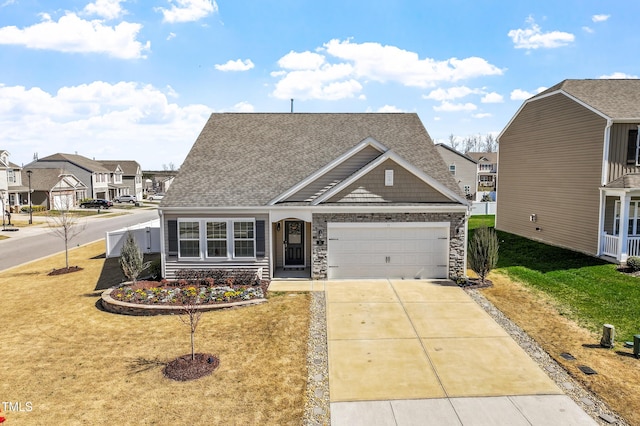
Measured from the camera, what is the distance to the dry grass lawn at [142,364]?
739 cm

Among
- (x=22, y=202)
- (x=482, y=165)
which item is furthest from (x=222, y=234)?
(x=482, y=165)

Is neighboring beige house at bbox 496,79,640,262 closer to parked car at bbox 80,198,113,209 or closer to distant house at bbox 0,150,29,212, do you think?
parked car at bbox 80,198,113,209

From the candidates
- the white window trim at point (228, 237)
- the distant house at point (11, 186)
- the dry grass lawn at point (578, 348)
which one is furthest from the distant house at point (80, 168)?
the dry grass lawn at point (578, 348)

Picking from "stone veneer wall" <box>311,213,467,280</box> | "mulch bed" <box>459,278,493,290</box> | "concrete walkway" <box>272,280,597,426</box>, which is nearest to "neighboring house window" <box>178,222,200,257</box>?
"stone veneer wall" <box>311,213,467,280</box>

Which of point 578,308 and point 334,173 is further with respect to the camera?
point 334,173

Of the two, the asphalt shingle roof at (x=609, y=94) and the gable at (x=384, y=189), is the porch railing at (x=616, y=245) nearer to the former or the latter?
the asphalt shingle roof at (x=609, y=94)

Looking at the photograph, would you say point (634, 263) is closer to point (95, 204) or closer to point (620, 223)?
point (620, 223)

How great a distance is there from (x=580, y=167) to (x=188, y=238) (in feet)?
59.5

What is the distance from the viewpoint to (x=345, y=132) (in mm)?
19766

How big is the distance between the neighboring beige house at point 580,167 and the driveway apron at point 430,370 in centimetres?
937

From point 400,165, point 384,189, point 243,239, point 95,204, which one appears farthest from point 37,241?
point 95,204

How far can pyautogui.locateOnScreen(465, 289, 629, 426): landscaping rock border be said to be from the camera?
7.22 meters

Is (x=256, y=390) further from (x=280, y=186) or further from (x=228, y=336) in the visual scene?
(x=280, y=186)

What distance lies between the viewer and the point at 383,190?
15773 millimetres
